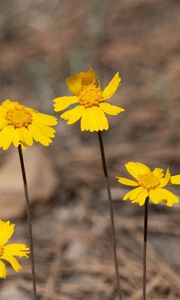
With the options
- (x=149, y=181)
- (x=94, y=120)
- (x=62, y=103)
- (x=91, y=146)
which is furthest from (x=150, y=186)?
(x=91, y=146)

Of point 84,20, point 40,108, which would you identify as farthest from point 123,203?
point 84,20

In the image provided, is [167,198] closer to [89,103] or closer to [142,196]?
[142,196]

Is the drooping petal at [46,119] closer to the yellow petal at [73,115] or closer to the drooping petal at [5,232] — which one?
the yellow petal at [73,115]

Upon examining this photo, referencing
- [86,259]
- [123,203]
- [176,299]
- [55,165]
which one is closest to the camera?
[176,299]

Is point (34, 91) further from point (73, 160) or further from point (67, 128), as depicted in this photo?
point (73, 160)

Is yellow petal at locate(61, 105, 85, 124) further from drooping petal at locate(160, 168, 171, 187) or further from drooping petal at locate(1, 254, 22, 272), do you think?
drooping petal at locate(1, 254, 22, 272)

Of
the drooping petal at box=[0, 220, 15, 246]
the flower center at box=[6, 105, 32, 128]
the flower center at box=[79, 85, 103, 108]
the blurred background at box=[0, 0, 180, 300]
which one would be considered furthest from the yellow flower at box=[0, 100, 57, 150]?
the blurred background at box=[0, 0, 180, 300]

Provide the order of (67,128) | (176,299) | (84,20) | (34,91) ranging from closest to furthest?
(176,299) → (67,128) → (34,91) → (84,20)
